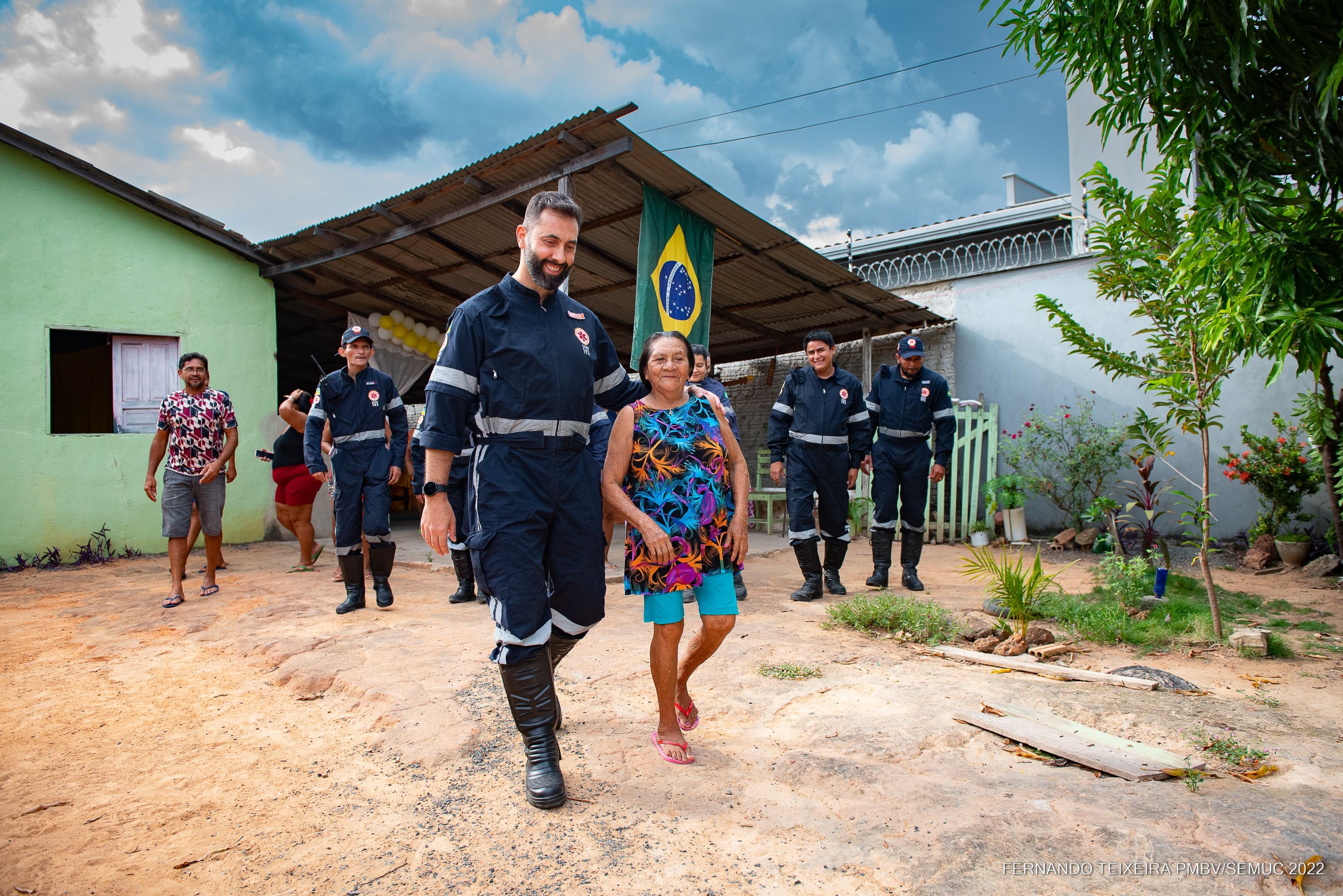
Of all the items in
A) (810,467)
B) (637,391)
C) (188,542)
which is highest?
(637,391)

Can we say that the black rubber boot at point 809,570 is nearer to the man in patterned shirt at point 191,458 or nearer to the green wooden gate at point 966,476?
the green wooden gate at point 966,476

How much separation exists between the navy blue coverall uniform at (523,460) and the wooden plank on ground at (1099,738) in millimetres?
1732

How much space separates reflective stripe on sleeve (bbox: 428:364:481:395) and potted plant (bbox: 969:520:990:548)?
794 centimetres

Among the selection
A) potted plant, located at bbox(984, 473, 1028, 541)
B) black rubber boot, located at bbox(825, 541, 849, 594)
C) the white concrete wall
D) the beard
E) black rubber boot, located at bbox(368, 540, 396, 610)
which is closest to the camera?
the beard

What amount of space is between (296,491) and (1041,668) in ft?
20.6

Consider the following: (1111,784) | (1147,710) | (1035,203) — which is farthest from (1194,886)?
(1035,203)

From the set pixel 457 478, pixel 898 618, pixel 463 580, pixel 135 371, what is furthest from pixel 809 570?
pixel 135 371

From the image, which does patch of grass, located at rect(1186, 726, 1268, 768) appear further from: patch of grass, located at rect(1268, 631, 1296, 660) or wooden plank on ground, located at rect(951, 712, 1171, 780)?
patch of grass, located at rect(1268, 631, 1296, 660)

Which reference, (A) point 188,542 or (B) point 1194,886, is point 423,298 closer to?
(A) point 188,542

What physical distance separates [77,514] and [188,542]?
3629 millimetres

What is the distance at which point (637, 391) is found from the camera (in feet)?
9.58

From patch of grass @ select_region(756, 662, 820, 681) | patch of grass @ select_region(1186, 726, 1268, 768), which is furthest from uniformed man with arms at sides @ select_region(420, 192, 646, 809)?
patch of grass @ select_region(1186, 726, 1268, 768)

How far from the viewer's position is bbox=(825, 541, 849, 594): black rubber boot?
18.9 ft

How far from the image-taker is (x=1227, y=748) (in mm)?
2566
